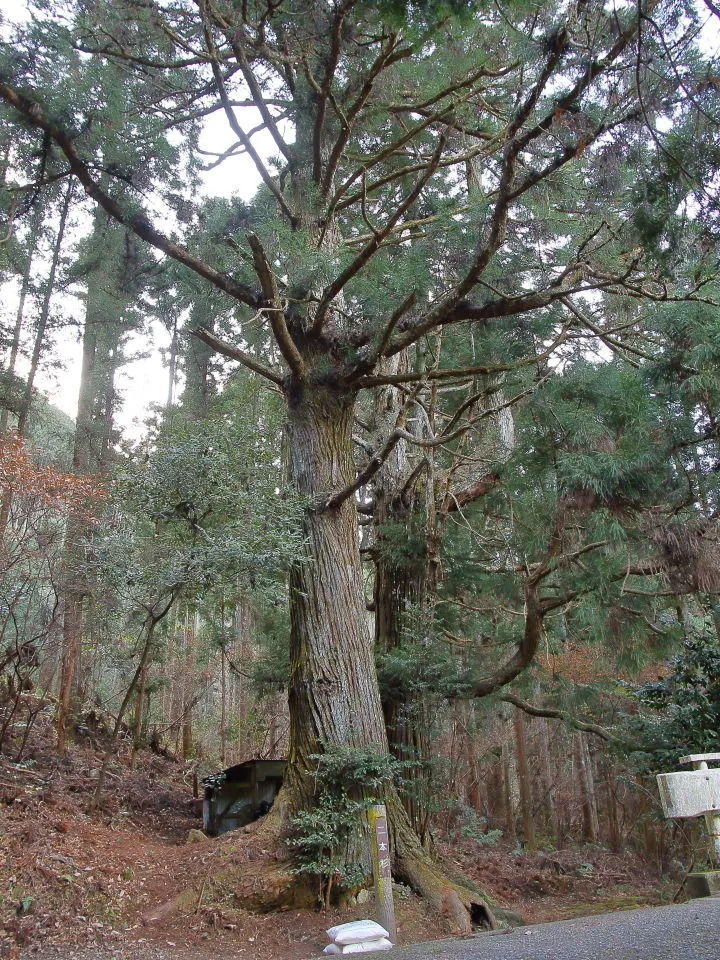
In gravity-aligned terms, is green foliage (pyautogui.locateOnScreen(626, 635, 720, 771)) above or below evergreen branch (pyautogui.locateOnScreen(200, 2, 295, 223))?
below

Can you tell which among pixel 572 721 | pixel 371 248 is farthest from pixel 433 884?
pixel 371 248

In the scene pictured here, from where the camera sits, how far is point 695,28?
11.5 ft

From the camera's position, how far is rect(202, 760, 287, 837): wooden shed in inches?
322

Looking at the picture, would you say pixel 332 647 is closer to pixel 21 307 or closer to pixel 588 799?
pixel 21 307

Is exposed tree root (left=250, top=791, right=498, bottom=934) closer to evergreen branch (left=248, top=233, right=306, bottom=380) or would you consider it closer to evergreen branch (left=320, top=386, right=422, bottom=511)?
evergreen branch (left=320, top=386, right=422, bottom=511)

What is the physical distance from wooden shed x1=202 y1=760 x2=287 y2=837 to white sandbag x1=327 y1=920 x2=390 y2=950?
3.70 metres

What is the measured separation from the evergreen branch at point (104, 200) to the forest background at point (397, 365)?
25mm

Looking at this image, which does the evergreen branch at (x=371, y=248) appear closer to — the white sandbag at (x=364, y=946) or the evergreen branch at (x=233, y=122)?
the evergreen branch at (x=233, y=122)

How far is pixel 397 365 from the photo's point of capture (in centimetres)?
994

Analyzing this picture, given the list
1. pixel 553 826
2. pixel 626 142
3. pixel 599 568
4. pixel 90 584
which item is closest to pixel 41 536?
pixel 90 584

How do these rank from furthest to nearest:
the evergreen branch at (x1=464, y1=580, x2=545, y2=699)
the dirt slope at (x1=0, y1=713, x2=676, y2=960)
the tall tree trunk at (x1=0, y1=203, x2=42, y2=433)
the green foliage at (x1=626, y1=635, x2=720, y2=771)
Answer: the tall tree trunk at (x1=0, y1=203, x2=42, y2=433)
the green foliage at (x1=626, y1=635, x2=720, y2=771)
the evergreen branch at (x1=464, y1=580, x2=545, y2=699)
the dirt slope at (x1=0, y1=713, x2=676, y2=960)

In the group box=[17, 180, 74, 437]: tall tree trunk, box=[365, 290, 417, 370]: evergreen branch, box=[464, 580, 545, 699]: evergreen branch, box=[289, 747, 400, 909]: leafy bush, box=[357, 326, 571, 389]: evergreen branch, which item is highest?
box=[17, 180, 74, 437]: tall tree trunk

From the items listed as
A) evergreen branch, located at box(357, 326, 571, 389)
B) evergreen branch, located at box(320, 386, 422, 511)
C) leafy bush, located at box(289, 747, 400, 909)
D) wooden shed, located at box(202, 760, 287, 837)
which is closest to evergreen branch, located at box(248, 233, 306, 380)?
evergreen branch, located at box(357, 326, 571, 389)

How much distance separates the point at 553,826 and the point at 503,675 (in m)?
9.62
